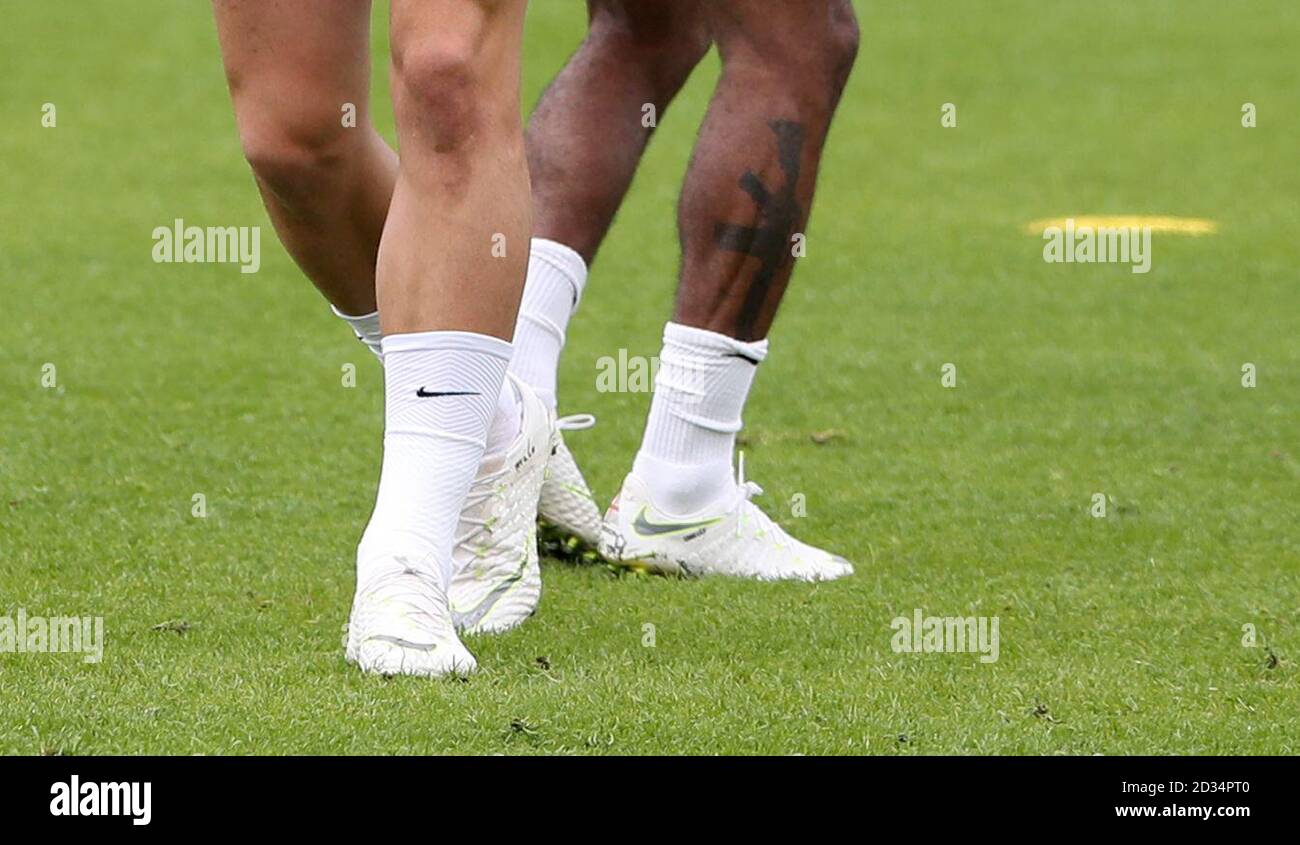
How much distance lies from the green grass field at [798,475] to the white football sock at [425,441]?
0.64ft

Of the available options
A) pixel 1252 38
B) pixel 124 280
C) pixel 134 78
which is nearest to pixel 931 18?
pixel 1252 38

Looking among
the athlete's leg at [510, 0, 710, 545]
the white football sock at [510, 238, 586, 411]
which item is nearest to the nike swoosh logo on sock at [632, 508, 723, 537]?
the white football sock at [510, 238, 586, 411]

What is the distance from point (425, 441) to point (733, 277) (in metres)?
0.97

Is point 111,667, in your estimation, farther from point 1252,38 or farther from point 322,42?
point 1252,38

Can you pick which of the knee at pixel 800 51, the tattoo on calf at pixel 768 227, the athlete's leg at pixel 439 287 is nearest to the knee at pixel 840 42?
the knee at pixel 800 51

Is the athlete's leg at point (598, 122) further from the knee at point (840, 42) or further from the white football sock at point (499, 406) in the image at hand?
the white football sock at point (499, 406)

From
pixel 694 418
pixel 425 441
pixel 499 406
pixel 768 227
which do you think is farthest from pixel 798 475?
pixel 425 441

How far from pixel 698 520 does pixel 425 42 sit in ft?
3.99

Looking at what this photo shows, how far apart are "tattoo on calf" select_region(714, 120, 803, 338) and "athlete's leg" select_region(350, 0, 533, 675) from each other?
2.69ft

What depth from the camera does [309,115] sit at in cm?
312

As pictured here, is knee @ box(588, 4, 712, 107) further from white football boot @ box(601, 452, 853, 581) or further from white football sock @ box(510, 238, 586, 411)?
white football boot @ box(601, 452, 853, 581)

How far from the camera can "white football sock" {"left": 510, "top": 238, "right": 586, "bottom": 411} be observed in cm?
393

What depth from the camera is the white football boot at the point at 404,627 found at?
9.44 ft

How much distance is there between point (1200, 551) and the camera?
3883 millimetres
